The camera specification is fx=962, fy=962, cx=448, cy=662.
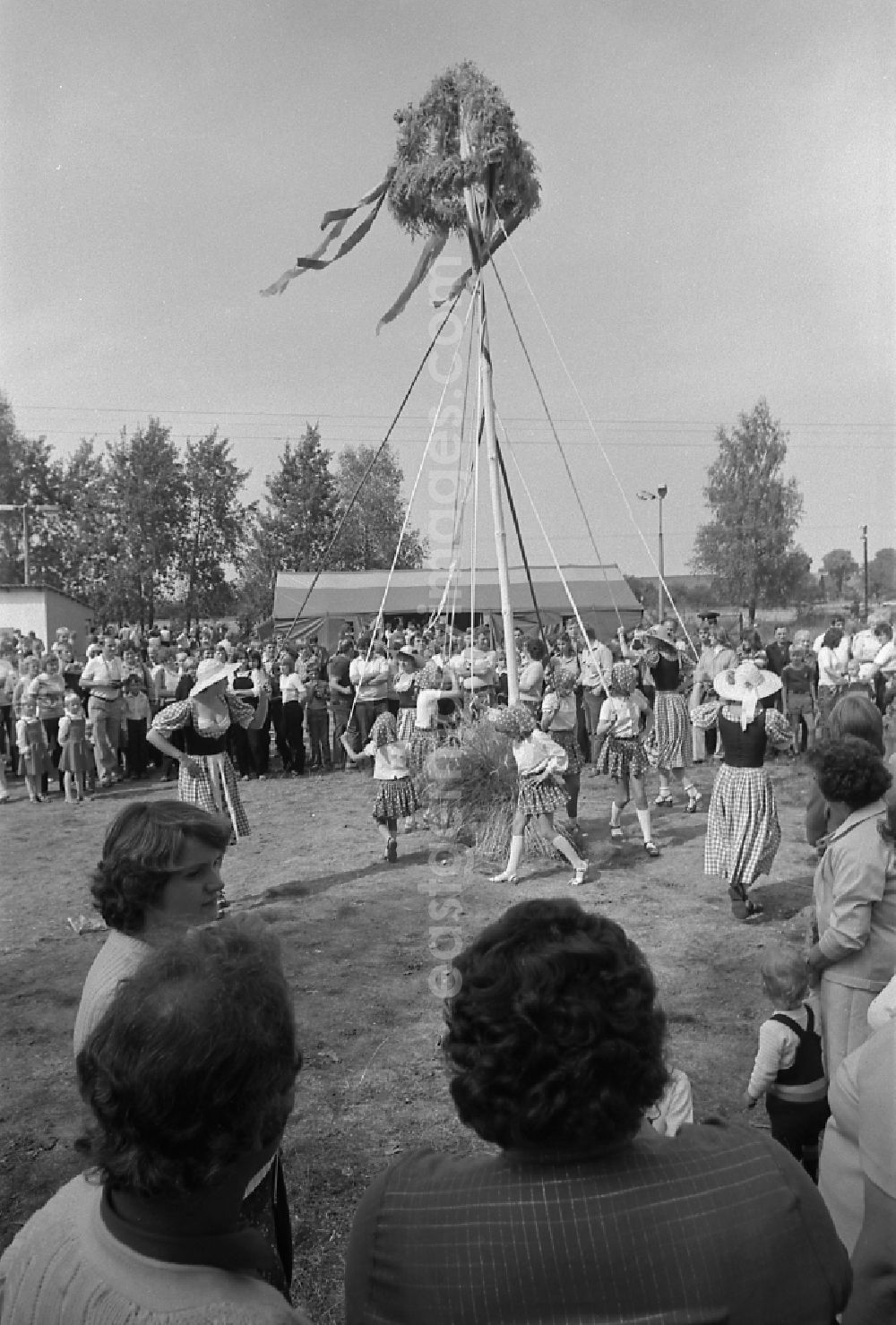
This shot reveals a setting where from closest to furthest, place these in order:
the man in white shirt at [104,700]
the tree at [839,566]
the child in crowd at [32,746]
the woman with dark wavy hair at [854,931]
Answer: the woman with dark wavy hair at [854,931] → the child in crowd at [32,746] → the man in white shirt at [104,700] → the tree at [839,566]

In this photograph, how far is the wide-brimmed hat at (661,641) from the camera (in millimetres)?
9531

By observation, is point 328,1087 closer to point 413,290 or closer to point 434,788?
point 434,788

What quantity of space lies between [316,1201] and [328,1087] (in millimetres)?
799

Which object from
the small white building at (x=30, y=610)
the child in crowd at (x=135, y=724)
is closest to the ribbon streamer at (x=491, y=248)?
the child in crowd at (x=135, y=724)

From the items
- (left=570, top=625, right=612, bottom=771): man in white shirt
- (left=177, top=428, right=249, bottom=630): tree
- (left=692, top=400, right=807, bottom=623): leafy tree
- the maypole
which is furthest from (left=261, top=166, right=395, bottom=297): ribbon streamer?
(left=692, top=400, right=807, bottom=623): leafy tree

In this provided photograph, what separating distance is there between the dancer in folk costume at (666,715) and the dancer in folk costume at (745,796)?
3133 mm

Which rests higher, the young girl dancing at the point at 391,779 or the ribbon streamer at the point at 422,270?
the ribbon streamer at the point at 422,270

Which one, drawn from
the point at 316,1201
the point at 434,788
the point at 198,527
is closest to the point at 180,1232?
the point at 316,1201

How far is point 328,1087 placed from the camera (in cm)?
399

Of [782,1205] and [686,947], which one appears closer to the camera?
[782,1205]

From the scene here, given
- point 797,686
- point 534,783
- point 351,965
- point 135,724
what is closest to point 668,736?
point 534,783

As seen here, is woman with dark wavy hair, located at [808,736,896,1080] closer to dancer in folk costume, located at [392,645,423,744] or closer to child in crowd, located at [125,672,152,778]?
dancer in folk costume, located at [392,645,423,744]

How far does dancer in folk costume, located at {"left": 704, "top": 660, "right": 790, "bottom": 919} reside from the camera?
6055 mm

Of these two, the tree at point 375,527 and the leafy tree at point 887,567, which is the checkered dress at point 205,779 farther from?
the tree at point 375,527
